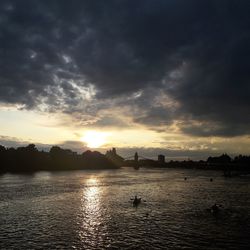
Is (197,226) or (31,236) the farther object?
(197,226)

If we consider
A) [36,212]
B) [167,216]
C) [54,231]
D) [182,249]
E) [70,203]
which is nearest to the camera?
[182,249]

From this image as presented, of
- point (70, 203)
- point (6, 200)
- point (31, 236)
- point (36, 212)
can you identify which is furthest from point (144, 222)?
point (6, 200)

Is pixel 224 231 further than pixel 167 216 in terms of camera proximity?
No

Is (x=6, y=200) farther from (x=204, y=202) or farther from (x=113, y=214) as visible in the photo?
(x=204, y=202)

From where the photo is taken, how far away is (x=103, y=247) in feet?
148

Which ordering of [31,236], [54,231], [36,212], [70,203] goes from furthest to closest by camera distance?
[70,203], [36,212], [54,231], [31,236]

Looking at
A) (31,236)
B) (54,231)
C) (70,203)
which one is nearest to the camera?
(31,236)

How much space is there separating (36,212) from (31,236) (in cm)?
2230

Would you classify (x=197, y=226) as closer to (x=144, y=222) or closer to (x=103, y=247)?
(x=144, y=222)

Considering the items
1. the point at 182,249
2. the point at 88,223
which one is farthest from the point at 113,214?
the point at 182,249

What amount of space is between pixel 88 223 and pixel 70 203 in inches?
1118

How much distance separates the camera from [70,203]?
8838cm

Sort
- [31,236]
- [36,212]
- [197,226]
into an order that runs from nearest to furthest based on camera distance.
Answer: [31,236] < [197,226] < [36,212]

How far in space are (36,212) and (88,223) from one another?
54.7ft
